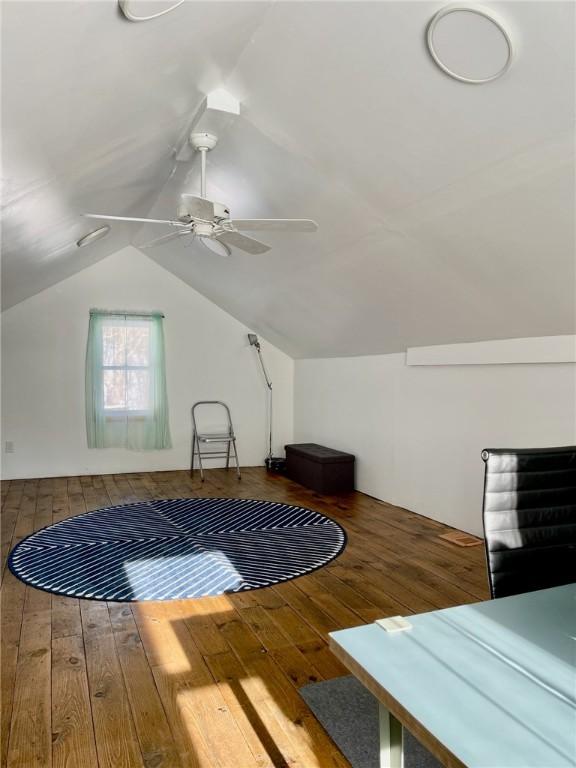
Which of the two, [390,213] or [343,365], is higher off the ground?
[390,213]

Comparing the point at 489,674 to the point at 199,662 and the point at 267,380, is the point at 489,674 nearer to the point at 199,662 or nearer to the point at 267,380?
the point at 199,662

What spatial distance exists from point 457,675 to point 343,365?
459 centimetres

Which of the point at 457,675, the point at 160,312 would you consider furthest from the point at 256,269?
the point at 457,675

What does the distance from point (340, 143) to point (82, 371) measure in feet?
13.7

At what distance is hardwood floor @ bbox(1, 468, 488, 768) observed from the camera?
1606 mm

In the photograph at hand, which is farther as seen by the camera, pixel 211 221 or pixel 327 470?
pixel 327 470

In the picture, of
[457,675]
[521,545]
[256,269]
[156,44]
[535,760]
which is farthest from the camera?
[256,269]

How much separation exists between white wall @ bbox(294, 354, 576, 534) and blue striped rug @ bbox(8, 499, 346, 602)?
0.86 meters

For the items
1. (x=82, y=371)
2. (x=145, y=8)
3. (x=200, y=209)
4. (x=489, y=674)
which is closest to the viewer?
(x=489, y=674)

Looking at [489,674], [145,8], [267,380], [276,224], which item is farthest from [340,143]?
[267,380]

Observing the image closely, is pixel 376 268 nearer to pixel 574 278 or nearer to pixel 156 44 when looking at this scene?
pixel 574 278

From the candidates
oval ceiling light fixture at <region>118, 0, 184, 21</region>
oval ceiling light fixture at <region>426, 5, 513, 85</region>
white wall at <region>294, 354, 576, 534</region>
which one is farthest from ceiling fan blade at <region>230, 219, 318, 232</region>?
white wall at <region>294, 354, 576, 534</region>

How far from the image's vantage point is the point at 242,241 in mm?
3223

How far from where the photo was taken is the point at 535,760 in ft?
2.25
